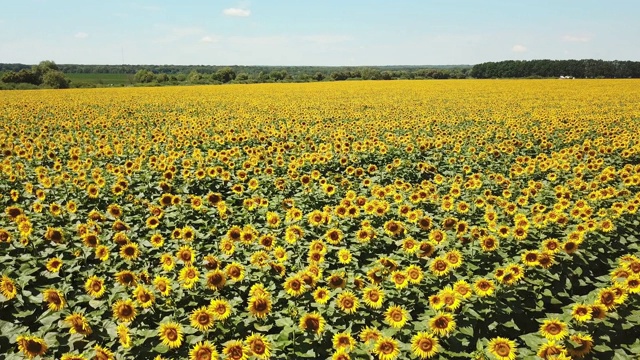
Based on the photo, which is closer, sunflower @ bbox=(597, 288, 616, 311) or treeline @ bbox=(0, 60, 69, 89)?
sunflower @ bbox=(597, 288, 616, 311)

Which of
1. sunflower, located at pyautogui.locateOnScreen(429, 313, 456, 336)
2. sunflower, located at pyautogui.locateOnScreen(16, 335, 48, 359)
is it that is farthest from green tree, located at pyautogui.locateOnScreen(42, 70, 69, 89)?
sunflower, located at pyautogui.locateOnScreen(429, 313, 456, 336)

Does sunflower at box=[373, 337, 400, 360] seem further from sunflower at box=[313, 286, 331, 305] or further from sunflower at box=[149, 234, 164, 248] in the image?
sunflower at box=[149, 234, 164, 248]

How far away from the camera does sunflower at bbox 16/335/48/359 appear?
3.28 metres

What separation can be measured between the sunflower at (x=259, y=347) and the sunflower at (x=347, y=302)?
92cm

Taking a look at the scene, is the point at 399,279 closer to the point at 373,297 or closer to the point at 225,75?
the point at 373,297

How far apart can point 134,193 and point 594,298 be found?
7663 millimetres

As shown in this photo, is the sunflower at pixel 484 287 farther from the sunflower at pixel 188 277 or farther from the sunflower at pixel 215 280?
the sunflower at pixel 188 277

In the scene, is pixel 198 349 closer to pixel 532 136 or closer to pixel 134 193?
pixel 134 193

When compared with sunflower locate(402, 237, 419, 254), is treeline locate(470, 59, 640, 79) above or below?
above

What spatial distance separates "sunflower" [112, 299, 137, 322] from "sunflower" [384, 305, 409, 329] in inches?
94.9

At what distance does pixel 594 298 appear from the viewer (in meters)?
4.16

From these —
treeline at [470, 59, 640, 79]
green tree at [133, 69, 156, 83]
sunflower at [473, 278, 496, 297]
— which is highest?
treeline at [470, 59, 640, 79]

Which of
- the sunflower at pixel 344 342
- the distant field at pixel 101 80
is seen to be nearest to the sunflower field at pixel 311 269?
the sunflower at pixel 344 342

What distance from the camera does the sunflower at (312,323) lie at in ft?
12.0
